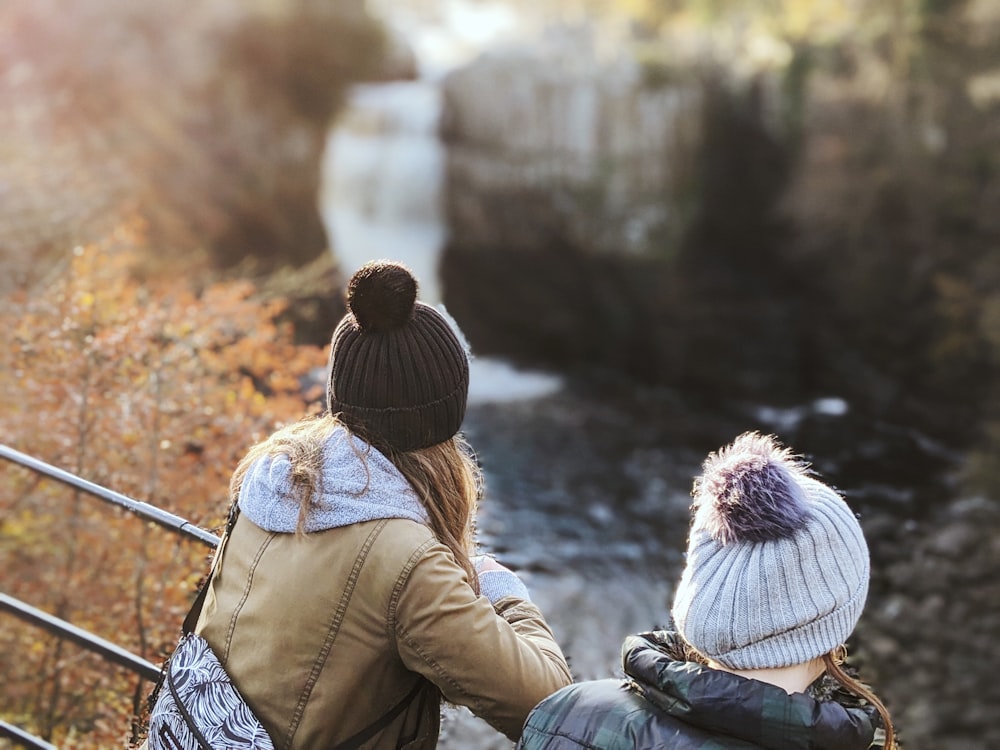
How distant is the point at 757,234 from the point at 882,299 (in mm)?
3722

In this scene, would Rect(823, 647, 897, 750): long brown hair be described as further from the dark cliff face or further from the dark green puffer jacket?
the dark cliff face

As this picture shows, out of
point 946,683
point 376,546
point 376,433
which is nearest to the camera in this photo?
point 376,546

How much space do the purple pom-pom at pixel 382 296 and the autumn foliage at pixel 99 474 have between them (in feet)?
8.37

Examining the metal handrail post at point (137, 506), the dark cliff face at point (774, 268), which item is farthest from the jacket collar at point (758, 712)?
the dark cliff face at point (774, 268)

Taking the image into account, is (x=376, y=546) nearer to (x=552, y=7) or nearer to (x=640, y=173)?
(x=640, y=173)

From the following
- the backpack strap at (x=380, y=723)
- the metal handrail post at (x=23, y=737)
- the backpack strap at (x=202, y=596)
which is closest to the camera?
the backpack strap at (x=380, y=723)

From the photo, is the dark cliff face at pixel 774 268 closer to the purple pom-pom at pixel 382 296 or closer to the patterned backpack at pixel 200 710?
the purple pom-pom at pixel 382 296

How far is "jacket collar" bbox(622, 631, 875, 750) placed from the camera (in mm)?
1479

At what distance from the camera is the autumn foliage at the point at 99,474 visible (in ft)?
14.1

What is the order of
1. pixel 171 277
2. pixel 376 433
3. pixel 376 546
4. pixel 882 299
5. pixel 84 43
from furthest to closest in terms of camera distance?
pixel 882 299, pixel 84 43, pixel 171 277, pixel 376 433, pixel 376 546

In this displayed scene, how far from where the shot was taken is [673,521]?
865cm

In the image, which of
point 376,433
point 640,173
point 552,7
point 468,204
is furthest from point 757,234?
point 552,7

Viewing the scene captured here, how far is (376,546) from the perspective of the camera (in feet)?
5.43

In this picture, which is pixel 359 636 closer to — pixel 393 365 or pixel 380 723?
pixel 380 723
